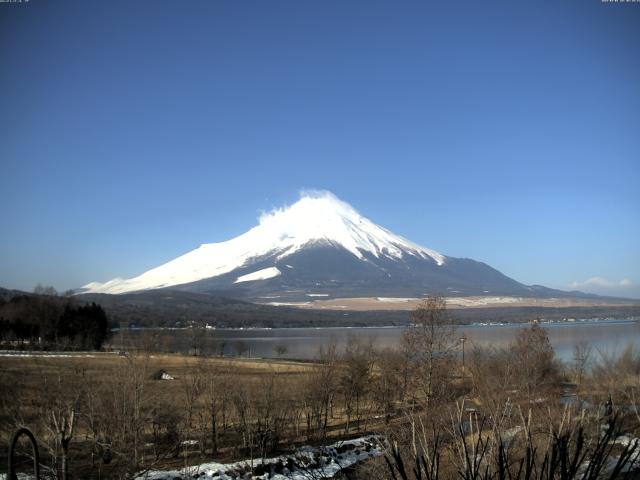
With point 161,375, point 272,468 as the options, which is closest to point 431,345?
point 272,468

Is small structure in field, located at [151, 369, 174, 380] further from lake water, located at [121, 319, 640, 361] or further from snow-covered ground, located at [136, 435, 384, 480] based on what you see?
snow-covered ground, located at [136, 435, 384, 480]

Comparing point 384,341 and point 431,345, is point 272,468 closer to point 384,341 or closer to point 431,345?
point 431,345

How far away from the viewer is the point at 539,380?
1316 inches

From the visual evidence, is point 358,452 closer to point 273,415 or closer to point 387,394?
point 273,415

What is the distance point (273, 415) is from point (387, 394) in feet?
32.7

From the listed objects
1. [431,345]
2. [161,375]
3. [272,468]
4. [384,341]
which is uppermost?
[431,345]

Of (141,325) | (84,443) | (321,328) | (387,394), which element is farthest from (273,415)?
(321,328)

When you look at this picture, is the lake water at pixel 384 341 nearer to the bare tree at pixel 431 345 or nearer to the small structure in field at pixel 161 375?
the small structure in field at pixel 161 375

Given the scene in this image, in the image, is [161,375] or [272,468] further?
[161,375]

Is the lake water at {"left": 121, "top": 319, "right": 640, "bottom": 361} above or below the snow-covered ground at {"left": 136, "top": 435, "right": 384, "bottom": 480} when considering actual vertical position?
below

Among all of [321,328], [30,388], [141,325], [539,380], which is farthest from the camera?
[321,328]

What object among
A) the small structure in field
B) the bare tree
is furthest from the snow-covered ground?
the small structure in field

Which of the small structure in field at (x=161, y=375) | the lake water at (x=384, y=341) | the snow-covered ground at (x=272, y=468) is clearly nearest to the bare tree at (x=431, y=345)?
the snow-covered ground at (x=272, y=468)

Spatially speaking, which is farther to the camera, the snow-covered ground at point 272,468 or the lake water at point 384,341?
the lake water at point 384,341
